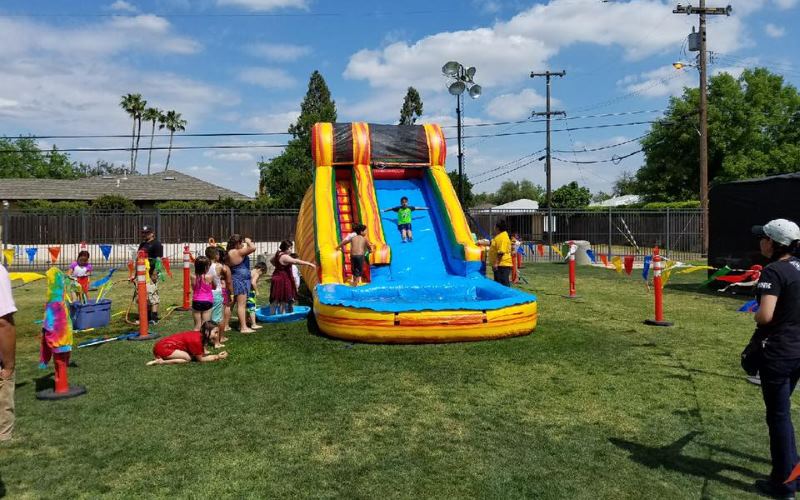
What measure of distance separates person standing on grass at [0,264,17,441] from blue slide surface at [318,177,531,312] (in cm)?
465

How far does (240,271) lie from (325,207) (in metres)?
3.37

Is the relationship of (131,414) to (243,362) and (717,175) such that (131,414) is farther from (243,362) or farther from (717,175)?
(717,175)

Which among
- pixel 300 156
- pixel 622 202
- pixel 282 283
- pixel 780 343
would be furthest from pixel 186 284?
pixel 622 202

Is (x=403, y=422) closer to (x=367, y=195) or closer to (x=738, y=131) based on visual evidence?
(x=367, y=195)

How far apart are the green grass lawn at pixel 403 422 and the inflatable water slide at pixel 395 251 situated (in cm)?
34

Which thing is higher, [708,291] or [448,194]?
[448,194]

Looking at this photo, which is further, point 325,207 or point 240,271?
point 325,207

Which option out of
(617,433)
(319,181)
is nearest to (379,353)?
(617,433)

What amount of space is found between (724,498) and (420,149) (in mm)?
11529

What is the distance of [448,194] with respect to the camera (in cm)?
1342

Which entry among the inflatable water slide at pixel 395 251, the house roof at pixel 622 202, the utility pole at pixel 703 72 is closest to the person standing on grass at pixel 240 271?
the inflatable water slide at pixel 395 251

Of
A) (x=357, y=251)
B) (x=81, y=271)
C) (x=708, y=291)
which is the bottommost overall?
(x=708, y=291)

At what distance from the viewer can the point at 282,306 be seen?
10.4 metres

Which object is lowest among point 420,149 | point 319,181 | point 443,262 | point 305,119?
point 443,262
